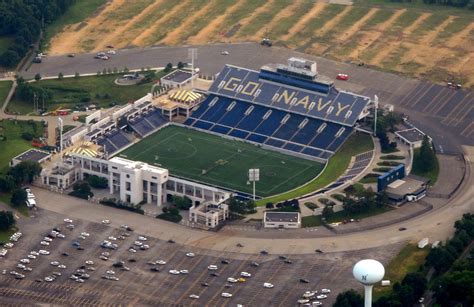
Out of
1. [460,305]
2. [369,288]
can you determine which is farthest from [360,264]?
[460,305]

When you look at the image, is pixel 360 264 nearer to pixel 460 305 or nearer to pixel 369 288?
pixel 369 288
